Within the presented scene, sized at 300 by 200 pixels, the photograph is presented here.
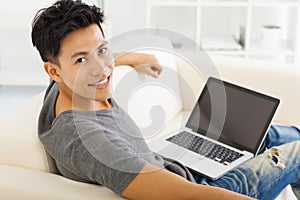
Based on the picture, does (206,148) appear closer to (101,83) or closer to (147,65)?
(147,65)

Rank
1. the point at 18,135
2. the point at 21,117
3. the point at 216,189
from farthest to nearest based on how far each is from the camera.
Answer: the point at 21,117 → the point at 18,135 → the point at 216,189

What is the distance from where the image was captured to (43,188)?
1.25 meters

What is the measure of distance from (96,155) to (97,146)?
0.02 meters

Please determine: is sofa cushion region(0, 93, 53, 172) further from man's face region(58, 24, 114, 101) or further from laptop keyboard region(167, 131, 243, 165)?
laptop keyboard region(167, 131, 243, 165)

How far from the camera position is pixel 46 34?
126cm

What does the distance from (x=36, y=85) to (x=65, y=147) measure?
212cm

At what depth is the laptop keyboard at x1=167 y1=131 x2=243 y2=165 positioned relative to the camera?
1567 mm

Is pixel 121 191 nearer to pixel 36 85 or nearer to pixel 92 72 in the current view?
pixel 92 72

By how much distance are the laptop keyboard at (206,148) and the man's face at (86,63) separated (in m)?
0.38

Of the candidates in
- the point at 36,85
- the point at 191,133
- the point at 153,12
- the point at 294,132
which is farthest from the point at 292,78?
the point at 36,85

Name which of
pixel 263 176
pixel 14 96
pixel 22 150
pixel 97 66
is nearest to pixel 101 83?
pixel 97 66

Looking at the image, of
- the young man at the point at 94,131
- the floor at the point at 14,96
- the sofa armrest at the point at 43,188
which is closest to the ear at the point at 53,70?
the young man at the point at 94,131

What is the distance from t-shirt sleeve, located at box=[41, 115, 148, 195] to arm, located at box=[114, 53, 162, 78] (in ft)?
1.13

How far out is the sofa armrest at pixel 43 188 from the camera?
123cm
